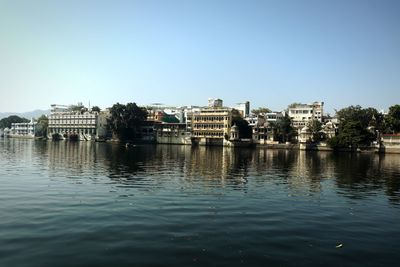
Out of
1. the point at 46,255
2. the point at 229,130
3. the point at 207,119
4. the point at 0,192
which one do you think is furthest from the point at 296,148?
the point at 46,255

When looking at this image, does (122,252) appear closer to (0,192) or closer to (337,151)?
(0,192)

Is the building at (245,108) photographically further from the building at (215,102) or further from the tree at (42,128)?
the tree at (42,128)

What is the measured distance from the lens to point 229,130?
127m

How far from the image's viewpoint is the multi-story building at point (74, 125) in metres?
160

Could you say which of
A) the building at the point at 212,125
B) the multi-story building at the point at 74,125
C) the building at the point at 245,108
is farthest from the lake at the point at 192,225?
the multi-story building at the point at 74,125

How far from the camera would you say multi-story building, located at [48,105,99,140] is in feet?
526

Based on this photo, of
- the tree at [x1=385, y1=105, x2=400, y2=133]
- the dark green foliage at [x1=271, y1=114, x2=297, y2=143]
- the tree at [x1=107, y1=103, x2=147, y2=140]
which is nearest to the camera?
the tree at [x1=385, y1=105, x2=400, y2=133]

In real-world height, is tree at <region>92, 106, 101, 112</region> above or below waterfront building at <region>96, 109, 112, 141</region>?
above

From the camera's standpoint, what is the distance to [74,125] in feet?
547

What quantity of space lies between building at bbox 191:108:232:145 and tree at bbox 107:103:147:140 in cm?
2263

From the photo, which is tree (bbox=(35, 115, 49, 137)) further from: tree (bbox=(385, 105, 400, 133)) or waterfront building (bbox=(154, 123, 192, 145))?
tree (bbox=(385, 105, 400, 133))

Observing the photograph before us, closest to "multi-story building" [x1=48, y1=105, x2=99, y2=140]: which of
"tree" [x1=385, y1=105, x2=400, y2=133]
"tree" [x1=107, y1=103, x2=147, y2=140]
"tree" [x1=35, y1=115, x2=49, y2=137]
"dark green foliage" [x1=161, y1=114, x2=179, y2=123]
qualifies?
"tree" [x1=35, y1=115, x2=49, y2=137]

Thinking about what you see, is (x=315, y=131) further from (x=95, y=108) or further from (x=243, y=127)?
(x=95, y=108)

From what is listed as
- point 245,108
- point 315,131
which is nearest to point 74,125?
point 245,108
